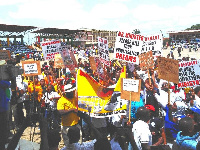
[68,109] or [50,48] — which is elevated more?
[50,48]

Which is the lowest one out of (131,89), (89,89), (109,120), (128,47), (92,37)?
(109,120)

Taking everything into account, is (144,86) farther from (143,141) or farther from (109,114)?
(143,141)

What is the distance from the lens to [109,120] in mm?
5992

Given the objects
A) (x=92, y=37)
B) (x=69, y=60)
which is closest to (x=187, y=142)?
(x=69, y=60)

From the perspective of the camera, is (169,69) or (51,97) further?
(51,97)

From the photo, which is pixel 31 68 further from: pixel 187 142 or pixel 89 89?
pixel 187 142

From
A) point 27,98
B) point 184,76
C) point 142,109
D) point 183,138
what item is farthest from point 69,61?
point 183,138

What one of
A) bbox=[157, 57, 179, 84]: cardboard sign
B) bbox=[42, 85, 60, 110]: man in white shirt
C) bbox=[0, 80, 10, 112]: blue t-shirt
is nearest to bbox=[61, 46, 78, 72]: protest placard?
bbox=[42, 85, 60, 110]: man in white shirt

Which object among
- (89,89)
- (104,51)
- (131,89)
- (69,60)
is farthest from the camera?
(69,60)

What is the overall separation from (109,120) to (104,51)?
131 inches

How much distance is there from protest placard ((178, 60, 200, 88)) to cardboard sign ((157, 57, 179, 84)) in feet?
3.58

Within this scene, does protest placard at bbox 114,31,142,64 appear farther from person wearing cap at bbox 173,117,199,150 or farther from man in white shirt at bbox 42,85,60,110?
person wearing cap at bbox 173,117,199,150

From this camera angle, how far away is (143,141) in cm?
344

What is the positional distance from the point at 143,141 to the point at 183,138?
1.74 ft
